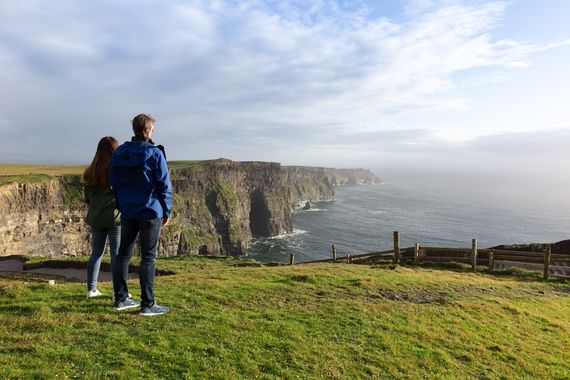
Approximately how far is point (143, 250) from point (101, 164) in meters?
2.14

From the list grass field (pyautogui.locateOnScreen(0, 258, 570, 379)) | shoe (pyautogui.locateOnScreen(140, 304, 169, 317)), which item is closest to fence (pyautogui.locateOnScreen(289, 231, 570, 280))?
grass field (pyautogui.locateOnScreen(0, 258, 570, 379))

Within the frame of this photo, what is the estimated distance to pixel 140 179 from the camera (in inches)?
263

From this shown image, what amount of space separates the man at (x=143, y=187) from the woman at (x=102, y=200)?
85 cm

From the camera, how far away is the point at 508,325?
11625mm

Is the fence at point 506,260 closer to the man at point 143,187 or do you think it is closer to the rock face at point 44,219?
the man at point 143,187

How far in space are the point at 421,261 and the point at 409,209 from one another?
469ft

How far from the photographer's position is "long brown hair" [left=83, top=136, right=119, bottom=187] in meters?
7.44

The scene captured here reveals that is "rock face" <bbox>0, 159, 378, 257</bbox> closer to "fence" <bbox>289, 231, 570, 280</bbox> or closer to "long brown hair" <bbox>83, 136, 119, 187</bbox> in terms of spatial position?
"fence" <bbox>289, 231, 570, 280</bbox>

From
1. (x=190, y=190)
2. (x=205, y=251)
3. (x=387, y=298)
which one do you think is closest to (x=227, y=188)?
(x=190, y=190)

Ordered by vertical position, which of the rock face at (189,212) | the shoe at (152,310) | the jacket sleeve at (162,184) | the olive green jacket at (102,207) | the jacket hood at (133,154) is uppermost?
the jacket hood at (133,154)

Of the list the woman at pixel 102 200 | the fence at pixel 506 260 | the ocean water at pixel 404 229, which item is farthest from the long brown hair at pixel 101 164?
the ocean water at pixel 404 229

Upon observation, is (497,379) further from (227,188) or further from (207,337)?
(227,188)

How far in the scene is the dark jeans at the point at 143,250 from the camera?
22.4 ft

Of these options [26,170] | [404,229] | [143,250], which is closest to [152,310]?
[143,250]
